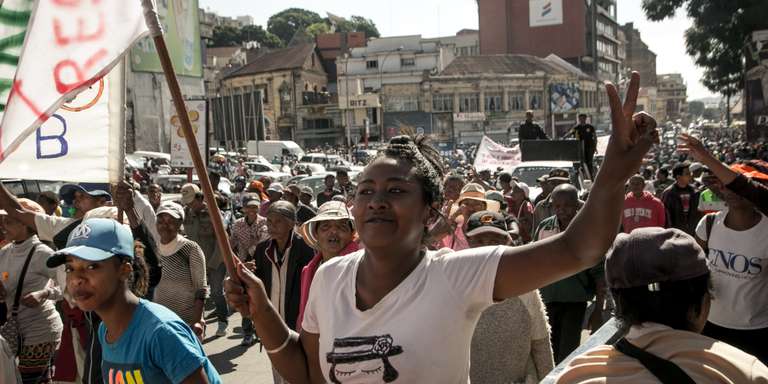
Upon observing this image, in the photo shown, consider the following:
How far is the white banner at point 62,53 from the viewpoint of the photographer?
10.1ft

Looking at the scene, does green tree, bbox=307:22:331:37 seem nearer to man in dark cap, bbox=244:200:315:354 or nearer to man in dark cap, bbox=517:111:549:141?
man in dark cap, bbox=517:111:549:141

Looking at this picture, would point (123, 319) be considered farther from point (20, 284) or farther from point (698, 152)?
point (698, 152)

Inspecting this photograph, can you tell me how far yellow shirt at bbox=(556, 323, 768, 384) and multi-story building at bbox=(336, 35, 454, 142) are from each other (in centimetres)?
6545

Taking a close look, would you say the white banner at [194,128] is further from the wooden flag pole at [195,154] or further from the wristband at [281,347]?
the wristband at [281,347]

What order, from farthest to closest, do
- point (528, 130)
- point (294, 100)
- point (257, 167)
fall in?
point (294, 100) < point (257, 167) < point (528, 130)

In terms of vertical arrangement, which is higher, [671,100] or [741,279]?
[671,100]

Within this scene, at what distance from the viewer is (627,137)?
2.10m

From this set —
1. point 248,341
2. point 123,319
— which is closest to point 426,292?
point 123,319

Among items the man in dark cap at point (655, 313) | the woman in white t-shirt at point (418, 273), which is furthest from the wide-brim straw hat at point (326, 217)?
the man in dark cap at point (655, 313)

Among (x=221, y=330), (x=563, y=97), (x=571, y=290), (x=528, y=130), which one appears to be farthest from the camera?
(x=563, y=97)

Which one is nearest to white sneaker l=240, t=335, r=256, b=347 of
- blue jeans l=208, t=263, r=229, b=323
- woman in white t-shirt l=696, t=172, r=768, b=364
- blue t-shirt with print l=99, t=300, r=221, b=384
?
blue jeans l=208, t=263, r=229, b=323

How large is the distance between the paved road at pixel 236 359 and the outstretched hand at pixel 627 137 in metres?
5.72

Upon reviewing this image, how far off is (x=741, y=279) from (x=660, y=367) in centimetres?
286

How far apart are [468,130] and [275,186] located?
5855 centimetres
